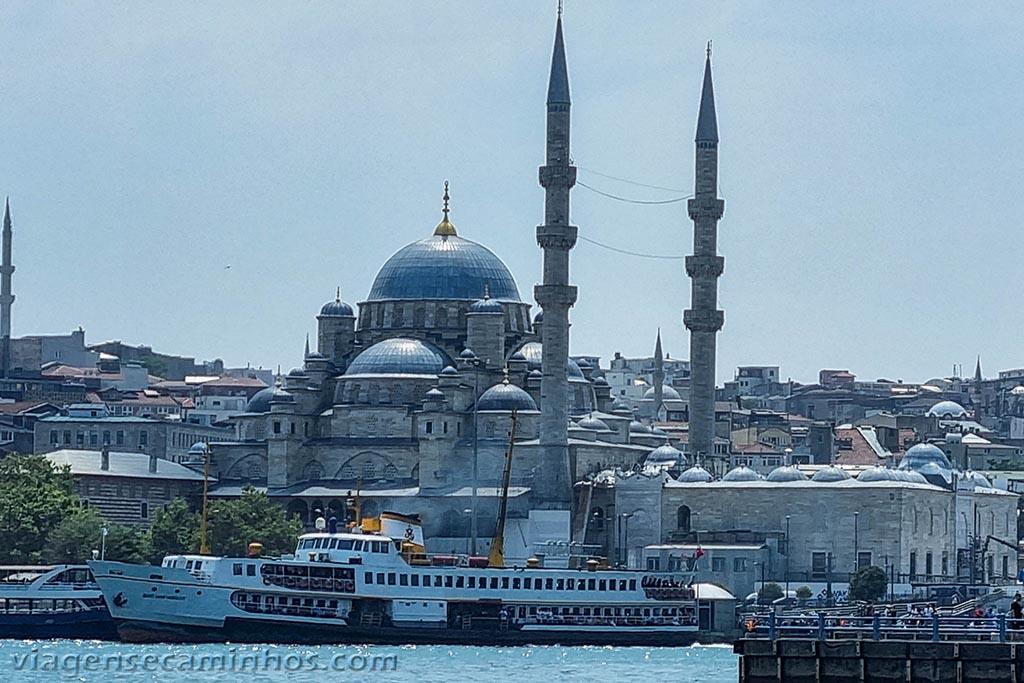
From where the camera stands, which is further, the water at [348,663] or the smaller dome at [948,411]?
the smaller dome at [948,411]

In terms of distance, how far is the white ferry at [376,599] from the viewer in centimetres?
5547

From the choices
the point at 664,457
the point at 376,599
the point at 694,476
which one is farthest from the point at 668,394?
the point at 376,599

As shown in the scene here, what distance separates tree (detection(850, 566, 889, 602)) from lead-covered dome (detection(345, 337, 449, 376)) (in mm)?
16038

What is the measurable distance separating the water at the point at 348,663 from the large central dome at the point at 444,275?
82.2ft

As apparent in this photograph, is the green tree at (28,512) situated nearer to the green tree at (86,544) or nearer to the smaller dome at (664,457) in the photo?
the green tree at (86,544)

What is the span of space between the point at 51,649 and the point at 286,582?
16.0ft

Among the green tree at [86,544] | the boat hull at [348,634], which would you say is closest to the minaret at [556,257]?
the green tree at [86,544]

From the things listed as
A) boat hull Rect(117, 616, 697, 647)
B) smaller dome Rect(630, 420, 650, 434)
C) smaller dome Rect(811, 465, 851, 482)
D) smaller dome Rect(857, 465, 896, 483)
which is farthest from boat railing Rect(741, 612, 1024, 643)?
smaller dome Rect(630, 420, 650, 434)

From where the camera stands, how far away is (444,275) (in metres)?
82.7

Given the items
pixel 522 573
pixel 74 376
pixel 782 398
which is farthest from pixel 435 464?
pixel 782 398

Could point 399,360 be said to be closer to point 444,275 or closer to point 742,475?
point 444,275

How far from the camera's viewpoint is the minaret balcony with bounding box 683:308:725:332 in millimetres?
74875

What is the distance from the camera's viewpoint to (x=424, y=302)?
82.5 meters

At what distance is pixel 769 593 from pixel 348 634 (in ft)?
50.6
